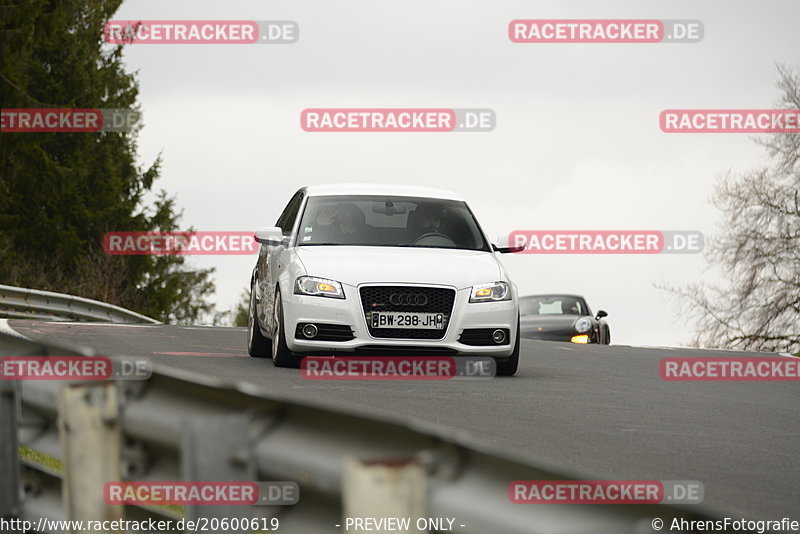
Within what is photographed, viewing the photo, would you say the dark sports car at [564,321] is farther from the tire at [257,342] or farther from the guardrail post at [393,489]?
the guardrail post at [393,489]

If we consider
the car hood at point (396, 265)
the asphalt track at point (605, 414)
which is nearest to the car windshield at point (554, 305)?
the asphalt track at point (605, 414)

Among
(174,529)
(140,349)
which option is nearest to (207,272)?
(140,349)

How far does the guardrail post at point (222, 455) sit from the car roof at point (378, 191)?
1099 centimetres

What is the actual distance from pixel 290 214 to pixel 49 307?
14946mm

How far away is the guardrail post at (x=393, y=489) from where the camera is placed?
2510 mm

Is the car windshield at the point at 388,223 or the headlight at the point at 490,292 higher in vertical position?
the car windshield at the point at 388,223

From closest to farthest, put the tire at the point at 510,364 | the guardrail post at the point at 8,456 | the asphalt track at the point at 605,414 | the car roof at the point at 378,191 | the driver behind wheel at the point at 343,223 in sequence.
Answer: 1. the guardrail post at the point at 8,456
2. the asphalt track at the point at 605,414
3. the tire at the point at 510,364
4. the driver behind wheel at the point at 343,223
5. the car roof at the point at 378,191

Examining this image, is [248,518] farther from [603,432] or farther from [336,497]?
[603,432]

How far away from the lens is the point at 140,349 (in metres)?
15.2

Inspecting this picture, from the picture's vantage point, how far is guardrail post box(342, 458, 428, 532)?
2.51m

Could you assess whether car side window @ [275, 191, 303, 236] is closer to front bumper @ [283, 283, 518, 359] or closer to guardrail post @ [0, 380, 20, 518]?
front bumper @ [283, 283, 518, 359]

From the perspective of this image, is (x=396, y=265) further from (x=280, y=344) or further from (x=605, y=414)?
(x=605, y=414)

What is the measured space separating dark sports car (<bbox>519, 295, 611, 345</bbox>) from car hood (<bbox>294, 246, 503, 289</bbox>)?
36.7 feet

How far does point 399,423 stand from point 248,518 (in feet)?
2.19
